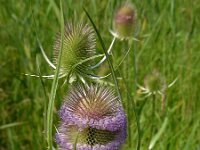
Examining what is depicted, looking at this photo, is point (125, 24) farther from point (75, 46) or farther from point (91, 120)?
point (91, 120)

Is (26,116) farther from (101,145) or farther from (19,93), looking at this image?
(101,145)

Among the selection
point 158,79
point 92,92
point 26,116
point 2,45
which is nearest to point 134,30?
point 158,79

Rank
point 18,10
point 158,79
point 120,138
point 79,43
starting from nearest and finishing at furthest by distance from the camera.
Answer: point 120,138
point 79,43
point 158,79
point 18,10

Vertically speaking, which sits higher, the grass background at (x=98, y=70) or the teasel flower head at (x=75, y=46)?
the teasel flower head at (x=75, y=46)

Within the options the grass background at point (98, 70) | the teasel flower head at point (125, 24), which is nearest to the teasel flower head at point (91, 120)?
the grass background at point (98, 70)

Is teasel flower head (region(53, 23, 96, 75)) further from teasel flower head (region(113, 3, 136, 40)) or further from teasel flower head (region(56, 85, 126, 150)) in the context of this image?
teasel flower head (region(113, 3, 136, 40))

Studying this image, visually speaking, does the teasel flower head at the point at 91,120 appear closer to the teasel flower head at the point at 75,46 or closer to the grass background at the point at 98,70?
the teasel flower head at the point at 75,46

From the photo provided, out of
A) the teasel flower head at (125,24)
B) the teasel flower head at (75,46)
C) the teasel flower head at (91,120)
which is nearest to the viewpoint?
the teasel flower head at (91,120)
